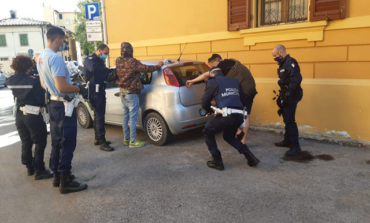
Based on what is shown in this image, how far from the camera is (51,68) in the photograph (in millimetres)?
3461

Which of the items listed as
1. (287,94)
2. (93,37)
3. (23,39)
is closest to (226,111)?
(287,94)

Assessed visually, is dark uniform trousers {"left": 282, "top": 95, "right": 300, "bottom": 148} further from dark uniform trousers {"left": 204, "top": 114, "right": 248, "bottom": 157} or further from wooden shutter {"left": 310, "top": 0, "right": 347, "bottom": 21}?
wooden shutter {"left": 310, "top": 0, "right": 347, "bottom": 21}

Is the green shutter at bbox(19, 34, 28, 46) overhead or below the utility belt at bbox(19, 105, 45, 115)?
overhead

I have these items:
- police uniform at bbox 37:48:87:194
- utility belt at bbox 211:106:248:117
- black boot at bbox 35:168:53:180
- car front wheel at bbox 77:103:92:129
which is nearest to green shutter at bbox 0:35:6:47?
car front wheel at bbox 77:103:92:129

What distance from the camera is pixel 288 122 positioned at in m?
4.82

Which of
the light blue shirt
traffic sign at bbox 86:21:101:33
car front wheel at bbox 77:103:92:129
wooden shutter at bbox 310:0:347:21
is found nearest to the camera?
the light blue shirt

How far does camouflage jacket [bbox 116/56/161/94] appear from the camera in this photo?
5250 millimetres

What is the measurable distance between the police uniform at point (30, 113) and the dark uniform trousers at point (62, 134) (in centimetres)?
53

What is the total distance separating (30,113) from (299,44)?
4.87 meters

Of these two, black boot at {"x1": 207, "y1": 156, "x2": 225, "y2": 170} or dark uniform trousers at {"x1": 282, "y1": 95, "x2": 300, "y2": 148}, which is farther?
dark uniform trousers at {"x1": 282, "y1": 95, "x2": 300, "y2": 148}

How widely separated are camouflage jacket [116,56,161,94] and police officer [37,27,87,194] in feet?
4.69

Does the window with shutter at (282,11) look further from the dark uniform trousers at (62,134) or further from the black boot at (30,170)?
the black boot at (30,170)

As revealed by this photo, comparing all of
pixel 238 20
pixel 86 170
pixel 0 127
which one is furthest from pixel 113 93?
pixel 0 127

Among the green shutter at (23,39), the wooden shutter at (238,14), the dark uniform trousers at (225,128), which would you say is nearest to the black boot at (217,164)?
the dark uniform trousers at (225,128)
